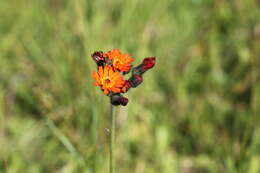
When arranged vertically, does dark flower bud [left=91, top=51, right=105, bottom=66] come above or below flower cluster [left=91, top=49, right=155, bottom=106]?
above

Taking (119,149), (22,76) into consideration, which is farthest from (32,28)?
(119,149)

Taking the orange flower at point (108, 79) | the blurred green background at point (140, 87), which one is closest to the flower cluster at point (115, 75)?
the orange flower at point (108, 79)

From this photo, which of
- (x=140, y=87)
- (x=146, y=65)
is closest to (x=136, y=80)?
(x=146, y=65)

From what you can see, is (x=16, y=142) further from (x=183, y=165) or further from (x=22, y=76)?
(x=183, y=165)

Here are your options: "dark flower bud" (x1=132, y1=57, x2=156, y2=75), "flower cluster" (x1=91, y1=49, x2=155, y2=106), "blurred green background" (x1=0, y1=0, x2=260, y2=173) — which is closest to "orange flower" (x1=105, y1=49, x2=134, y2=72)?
"flower cluster" (x1=91, y1=49, x2=155, y2=106)

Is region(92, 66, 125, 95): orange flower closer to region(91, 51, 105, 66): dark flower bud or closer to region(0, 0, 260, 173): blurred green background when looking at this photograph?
region(91, 51, 105, 66): dark flower bud

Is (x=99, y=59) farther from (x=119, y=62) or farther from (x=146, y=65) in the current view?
(x=146, y=65)

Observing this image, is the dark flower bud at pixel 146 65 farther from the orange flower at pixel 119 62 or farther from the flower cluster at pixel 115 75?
the orange flower at pixel 119 62
